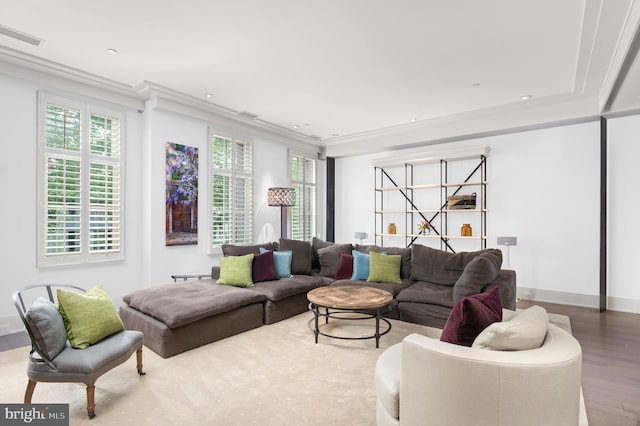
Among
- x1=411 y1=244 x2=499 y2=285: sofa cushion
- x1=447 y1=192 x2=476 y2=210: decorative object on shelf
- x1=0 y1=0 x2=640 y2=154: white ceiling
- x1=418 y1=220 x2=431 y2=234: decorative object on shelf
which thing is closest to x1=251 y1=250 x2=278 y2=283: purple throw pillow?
x1=411 y1=244 x2=499 y2=285: sofa cushion

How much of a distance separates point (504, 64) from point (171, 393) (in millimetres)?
4340

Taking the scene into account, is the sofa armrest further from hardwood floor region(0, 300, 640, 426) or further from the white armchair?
hardwood floor region(0, 300, 640, 426)

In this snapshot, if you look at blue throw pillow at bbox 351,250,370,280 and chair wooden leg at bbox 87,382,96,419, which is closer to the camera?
chair wooden leg at bbox 87,382,96,419

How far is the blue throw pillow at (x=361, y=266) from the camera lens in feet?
15.6

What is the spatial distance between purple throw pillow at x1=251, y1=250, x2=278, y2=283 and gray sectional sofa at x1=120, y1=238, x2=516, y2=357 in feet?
0.36

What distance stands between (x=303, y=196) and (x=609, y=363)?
5222 mm

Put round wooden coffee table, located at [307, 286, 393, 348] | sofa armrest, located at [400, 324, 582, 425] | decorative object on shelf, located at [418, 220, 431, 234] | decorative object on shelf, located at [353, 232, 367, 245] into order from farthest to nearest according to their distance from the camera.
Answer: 1. decorative object on shelf, located at [353, 232, 367, 245]
2. decorative object on shelf, located at [418, 220, 431, 234]
3. round wooden coffee table, located at [307, 286, 393, 348]
4. sofa armrest, located at [400, 324, 582, 425]

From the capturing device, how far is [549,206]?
5.03 metres

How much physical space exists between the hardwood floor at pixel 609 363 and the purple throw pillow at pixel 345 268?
8.90 ft

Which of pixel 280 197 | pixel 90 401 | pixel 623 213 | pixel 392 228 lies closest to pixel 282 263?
pixel 280 197

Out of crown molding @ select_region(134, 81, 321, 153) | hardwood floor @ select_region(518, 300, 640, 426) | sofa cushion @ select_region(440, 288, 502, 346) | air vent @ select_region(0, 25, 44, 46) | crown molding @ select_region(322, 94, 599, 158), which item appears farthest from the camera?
crown molding @ select_region(322, 94, 599, 158)

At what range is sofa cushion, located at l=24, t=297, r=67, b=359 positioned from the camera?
2045 millimetres

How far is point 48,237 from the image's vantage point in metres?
3.75

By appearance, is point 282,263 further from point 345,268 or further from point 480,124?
point 480,124
